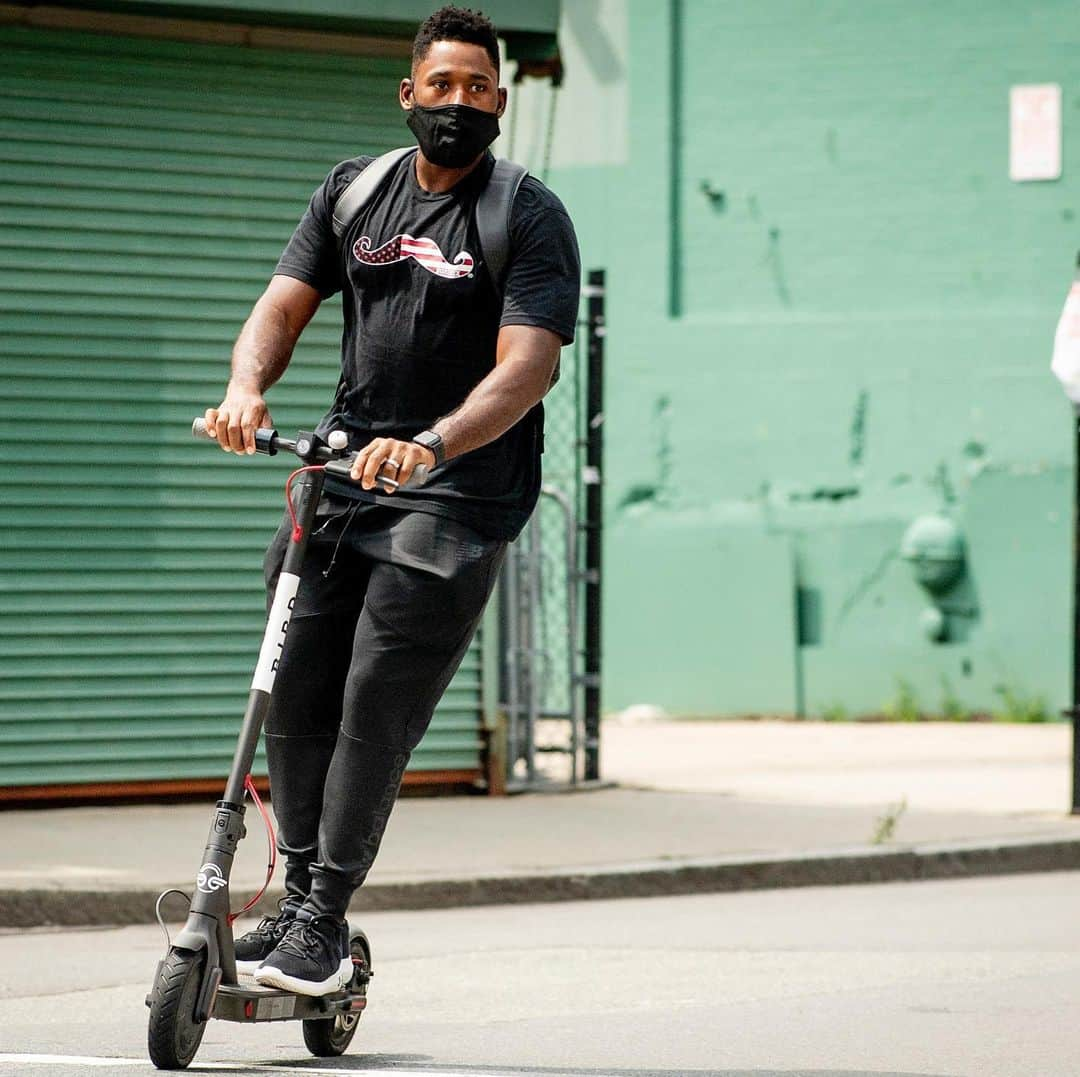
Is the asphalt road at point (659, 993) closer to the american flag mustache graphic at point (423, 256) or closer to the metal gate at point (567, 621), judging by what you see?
the american flag mustache graphic at point (423, 256)

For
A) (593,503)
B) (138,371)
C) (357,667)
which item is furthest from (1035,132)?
(357,667)

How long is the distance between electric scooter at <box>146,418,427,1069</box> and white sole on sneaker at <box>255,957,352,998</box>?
0.07 feet

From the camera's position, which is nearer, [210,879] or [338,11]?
[210,879]

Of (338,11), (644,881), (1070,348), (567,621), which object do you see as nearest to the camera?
(644,881)

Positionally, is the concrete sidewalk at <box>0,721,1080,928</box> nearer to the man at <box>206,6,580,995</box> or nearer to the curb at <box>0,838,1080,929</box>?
the curb at <box>0,838,1080,929</box>

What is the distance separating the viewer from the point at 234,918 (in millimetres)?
4727

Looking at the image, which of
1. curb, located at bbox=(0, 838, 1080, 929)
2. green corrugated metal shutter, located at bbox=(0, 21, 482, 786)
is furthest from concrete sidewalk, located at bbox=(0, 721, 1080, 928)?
green corrugated metal shutter, located at bbox=(0, 21, 482, 786)

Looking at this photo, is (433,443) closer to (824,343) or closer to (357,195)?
(357,195)

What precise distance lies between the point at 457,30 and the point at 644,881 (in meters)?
4.71

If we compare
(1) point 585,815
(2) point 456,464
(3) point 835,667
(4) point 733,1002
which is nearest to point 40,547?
(1) point 585,815

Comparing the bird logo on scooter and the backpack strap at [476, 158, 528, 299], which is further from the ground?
the backpack strap at [476, 158, 528, 299]

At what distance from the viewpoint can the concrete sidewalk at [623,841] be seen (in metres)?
8.23

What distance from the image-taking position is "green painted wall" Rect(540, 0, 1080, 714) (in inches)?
715

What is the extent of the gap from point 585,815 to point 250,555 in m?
1.98
